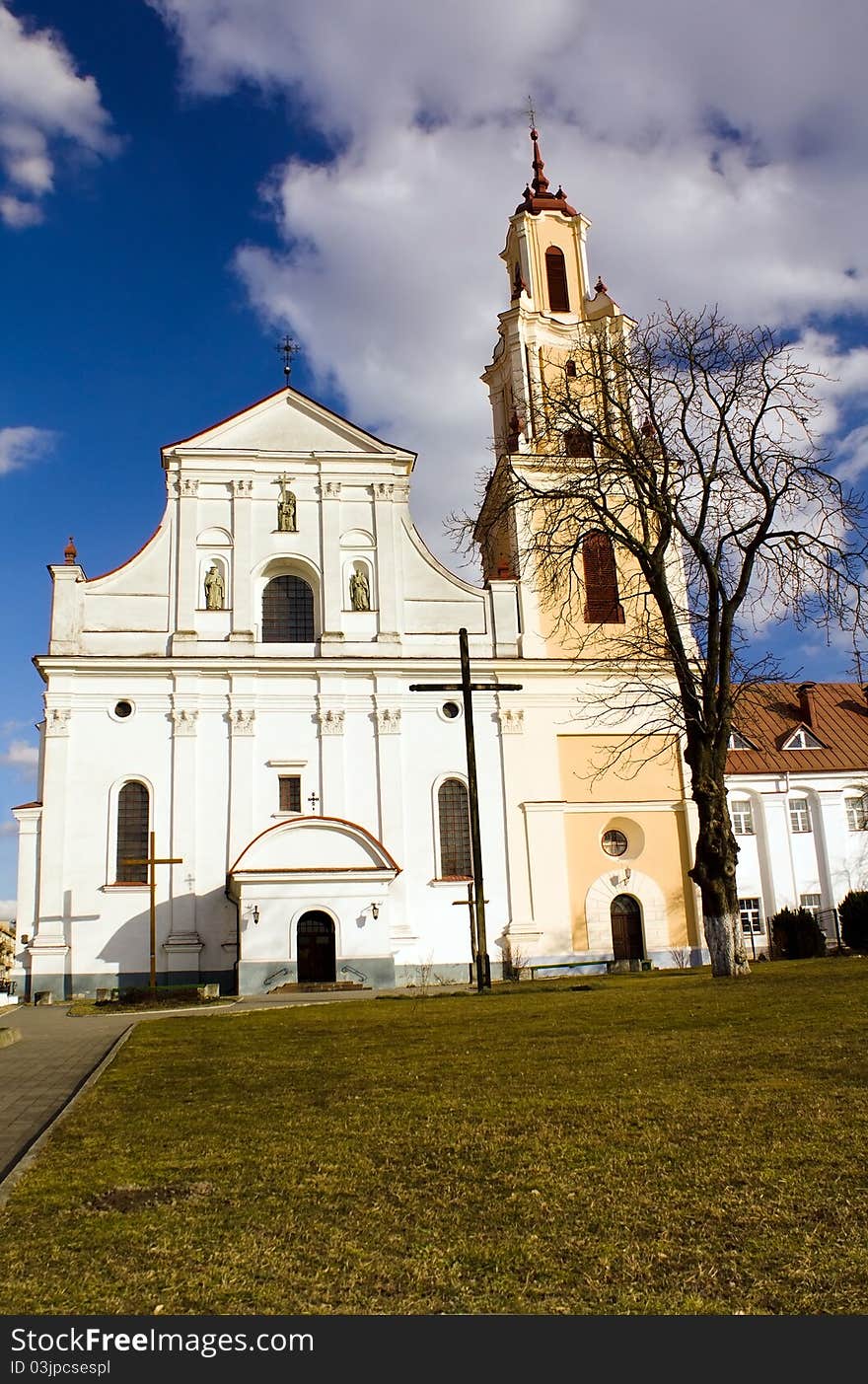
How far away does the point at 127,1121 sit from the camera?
23.3 ft

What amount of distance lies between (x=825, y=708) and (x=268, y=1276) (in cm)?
4246

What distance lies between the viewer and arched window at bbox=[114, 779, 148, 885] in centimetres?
2950

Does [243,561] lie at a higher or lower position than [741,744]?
higher

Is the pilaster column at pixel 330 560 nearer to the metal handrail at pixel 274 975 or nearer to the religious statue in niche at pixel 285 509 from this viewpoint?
the religious statue in niche at pixel 285 509

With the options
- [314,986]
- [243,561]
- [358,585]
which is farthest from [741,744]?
[314,986]

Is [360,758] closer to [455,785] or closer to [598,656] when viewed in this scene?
[455,785]

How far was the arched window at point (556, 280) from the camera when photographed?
39.0 meters

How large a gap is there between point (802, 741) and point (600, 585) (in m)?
11.9

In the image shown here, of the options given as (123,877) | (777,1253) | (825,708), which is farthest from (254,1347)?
(825,708)

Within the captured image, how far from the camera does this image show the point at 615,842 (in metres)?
32.9

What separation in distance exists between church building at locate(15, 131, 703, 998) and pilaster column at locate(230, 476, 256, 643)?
0.07 metres

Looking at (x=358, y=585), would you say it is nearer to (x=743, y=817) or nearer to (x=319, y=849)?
(x=319, y=849)

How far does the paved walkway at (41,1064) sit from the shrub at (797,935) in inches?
687

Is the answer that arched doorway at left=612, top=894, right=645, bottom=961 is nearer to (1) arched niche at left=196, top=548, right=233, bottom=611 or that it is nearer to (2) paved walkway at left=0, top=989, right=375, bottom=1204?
(2) paved walkway at left=0, top=989, right=375, bottom=1204
